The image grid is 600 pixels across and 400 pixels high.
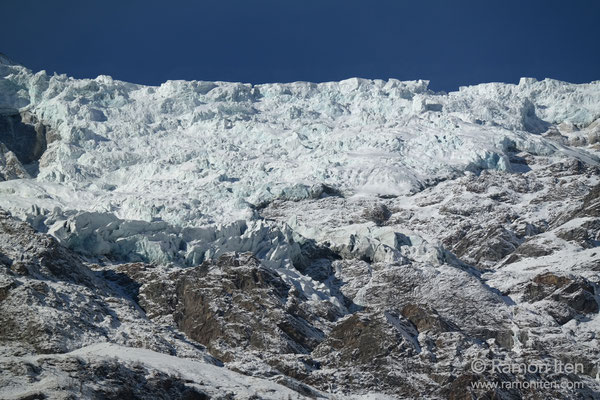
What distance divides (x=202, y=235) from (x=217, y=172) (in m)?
43.7

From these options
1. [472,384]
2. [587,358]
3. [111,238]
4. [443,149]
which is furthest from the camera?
[443,149]

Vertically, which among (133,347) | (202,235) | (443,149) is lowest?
(133,347)

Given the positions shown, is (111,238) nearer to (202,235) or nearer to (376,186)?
(202,235)

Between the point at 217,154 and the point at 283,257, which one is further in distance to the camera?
the point at 217,154

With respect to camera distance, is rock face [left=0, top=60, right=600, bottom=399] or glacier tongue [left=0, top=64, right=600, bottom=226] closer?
rock face [left=0, top=60, right=600, bottom=399]

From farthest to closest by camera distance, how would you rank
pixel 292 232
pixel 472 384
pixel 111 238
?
pixel 292 232 < pixel 111 238 < pixel 472 384

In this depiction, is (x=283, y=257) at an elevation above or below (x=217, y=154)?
below

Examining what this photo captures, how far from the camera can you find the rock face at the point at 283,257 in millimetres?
82688

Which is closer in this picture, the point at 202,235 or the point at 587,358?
the point at 587,358

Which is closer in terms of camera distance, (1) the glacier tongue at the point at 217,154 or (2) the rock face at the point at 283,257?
(2) the rock face at the point at 283,257

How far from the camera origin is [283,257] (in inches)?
4963

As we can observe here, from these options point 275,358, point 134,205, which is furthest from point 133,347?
point 134,205

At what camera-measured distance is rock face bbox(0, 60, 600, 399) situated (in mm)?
82688

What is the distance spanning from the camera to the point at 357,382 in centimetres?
8438
